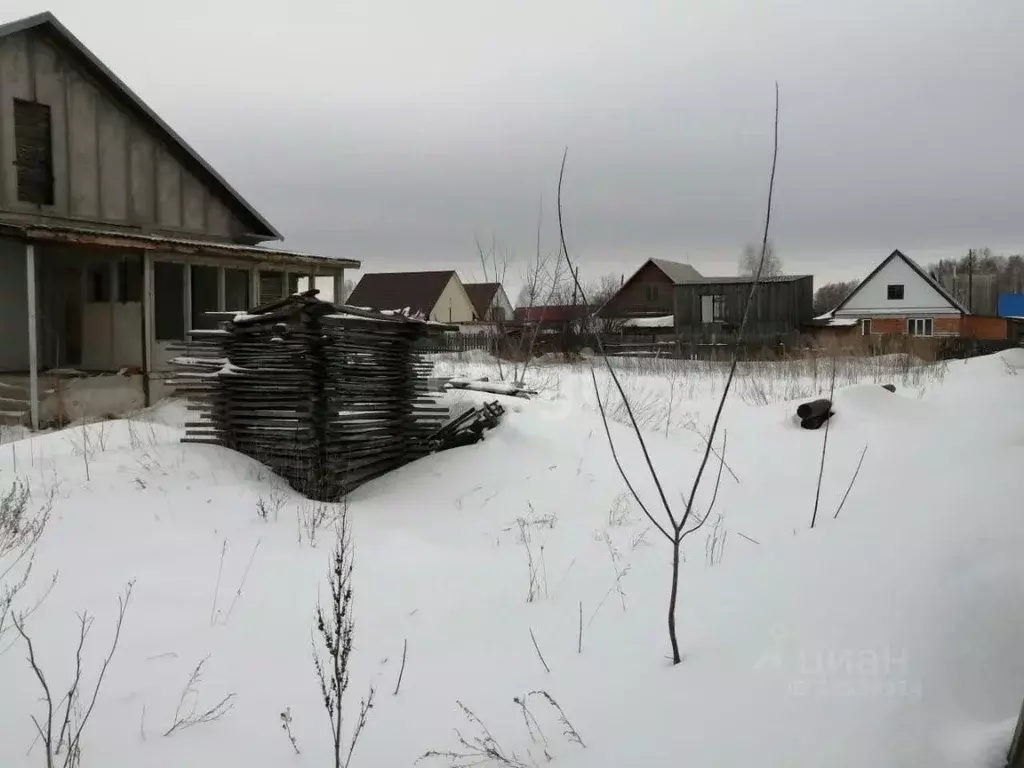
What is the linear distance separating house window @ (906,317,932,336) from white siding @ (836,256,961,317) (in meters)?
0.36

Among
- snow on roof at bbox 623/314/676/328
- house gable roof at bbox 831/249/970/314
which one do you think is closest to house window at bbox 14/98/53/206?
snow on roof at bbox 623/314/676/328

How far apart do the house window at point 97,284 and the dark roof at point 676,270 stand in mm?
34108

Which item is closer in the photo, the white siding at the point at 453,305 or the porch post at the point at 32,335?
the porch post at the point at 32,335

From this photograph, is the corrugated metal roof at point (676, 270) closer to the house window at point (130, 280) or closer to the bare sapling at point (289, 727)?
the house window at point (130, 280)

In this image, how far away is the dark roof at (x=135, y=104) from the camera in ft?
40.8

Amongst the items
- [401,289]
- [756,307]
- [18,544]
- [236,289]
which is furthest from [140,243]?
[401,289]

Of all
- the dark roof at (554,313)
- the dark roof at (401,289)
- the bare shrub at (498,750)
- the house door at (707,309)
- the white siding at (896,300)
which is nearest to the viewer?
the bare shrub at (498,750)

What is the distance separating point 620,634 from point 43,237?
32.8ft

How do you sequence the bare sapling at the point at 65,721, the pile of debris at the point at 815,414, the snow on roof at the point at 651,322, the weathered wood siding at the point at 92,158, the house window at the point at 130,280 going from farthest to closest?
the snow on roof at the point at 651,322, the house window at the point at 130,280, the weathered wood siding at the point at 92,158, the pile of debris at the point at 815,414, the bare sapling at the point at 65,721

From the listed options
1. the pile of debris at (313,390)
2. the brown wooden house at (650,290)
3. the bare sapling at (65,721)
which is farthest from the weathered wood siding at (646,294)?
the bare sapling at (65,721)

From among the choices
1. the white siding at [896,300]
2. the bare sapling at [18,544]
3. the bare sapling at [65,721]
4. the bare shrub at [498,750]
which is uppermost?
the white siding at [896,300]

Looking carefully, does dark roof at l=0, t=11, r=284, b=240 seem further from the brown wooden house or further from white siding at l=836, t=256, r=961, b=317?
white siding at l=836, t=256, r=961, b=317

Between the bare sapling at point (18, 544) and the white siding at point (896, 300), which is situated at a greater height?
the white siding at point (896, 300)

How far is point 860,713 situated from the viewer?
267 centimetres
